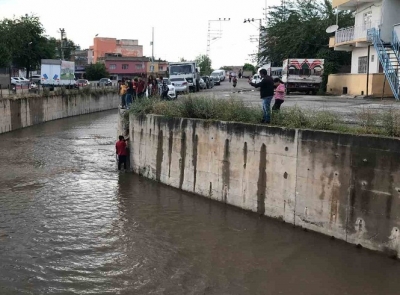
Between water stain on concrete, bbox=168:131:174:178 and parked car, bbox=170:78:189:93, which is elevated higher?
parked car, bbox=170:78:189:93

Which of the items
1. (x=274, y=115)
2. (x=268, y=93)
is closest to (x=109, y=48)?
(x=268, y=93)

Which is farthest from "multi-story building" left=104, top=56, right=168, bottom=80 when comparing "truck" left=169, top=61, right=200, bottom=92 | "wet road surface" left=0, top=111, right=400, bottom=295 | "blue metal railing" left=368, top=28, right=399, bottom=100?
"wet road surface" left=0, top=111, right=400, bottom=295

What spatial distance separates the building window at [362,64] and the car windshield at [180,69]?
1299cm

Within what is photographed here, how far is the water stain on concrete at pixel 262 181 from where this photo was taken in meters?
12.5

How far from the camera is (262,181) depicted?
12547 millimetres

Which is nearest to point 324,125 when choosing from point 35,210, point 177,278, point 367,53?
point 177,278

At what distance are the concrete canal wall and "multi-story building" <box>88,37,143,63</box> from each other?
65.1 meters

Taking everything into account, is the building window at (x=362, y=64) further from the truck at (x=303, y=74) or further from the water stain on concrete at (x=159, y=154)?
the water stain on concrete at (x=159, y=154)

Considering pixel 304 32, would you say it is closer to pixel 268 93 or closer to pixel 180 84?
pixel 180 84

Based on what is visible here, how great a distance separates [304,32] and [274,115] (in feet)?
105

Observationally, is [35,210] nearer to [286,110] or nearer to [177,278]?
[177,278]

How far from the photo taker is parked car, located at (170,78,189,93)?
109ft

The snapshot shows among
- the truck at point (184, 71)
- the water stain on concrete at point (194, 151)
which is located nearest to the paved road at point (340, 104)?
the water stain on concrete at point (194, 151)

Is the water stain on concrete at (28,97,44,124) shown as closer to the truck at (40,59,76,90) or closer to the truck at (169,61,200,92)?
the truck at (40,59,76,90)
